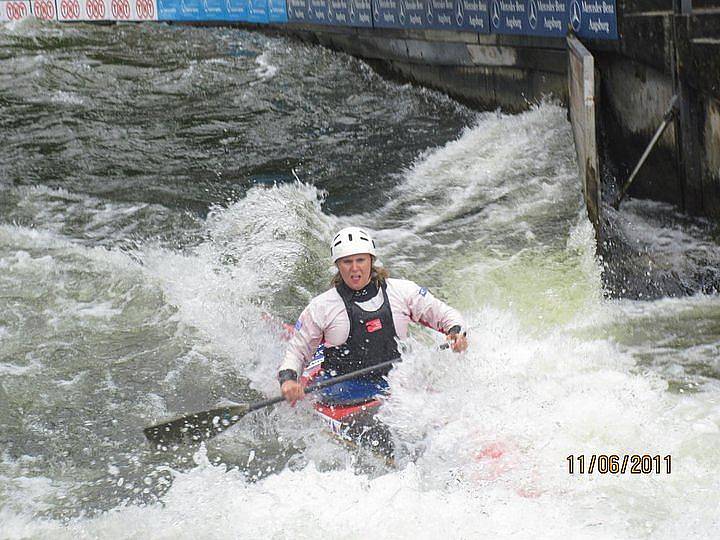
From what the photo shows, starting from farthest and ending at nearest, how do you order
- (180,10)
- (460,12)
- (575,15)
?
(180,10) → (460,12) → (575,15)

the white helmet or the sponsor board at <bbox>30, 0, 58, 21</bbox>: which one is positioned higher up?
the sponsor board at <bbox>30, 0, 58, 21</bbox>

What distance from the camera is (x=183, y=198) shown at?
1206 cm

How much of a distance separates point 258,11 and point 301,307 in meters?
12.6

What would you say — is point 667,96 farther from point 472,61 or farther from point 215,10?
point 215,10

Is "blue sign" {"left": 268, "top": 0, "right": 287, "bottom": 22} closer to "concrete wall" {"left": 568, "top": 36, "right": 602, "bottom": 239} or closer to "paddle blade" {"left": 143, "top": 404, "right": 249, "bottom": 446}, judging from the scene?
"concrete wall" {"left": 568, "top": 36, "right": 602, "bottom": 239}

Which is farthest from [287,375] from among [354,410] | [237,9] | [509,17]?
[237,9]

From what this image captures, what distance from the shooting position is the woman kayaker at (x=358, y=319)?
21.0 ft

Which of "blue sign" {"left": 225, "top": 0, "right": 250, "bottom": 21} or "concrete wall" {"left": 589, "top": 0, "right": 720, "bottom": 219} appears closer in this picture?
"concrete wall" {"left": 589, "top": 0, "right": 720, "bottom": 219}

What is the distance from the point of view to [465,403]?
6312mm

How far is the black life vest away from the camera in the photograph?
21.2ft

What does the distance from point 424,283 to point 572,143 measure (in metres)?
3.45

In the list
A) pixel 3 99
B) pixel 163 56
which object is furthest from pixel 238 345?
pixel 163 56

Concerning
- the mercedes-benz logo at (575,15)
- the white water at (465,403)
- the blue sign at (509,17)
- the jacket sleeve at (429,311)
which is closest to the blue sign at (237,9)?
the blue sign at (509,17)
